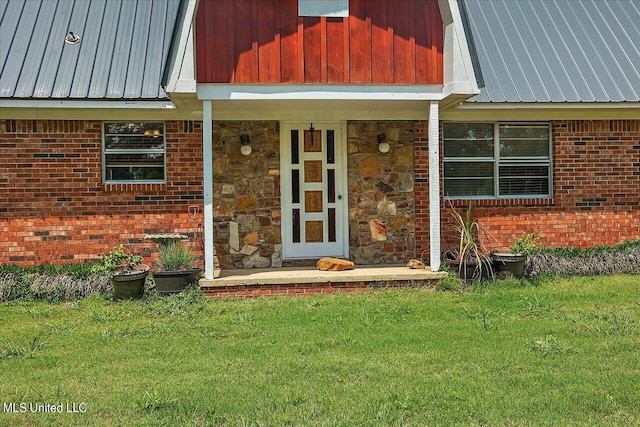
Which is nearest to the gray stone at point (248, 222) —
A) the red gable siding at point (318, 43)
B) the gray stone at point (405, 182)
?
the gray stone at point (405, 182)

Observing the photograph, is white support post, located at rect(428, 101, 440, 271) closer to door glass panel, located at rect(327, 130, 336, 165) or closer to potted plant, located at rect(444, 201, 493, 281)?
potted plant, located at rect(444, 201, 493, 281)

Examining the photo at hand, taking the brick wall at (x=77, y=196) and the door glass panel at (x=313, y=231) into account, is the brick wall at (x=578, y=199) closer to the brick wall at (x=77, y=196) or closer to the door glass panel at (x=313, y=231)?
the door glass panel at (x=313, y=231)

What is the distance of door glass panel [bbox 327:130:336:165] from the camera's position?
10039mm

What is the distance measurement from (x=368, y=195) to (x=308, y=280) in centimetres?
234

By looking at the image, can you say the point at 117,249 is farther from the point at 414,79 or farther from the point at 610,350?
the point at 610,350

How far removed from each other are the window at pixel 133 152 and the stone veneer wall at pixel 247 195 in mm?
859

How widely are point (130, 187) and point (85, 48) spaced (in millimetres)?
2295

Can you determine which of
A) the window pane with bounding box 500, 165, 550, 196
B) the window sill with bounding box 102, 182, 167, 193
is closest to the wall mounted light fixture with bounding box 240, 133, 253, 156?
the window sill with bounding box 102, 182, 167, 193

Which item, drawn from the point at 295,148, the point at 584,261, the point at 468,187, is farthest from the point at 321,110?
the point at 584,261

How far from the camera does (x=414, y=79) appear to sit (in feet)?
27.1

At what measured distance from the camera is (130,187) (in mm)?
9195

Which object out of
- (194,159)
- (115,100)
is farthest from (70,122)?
(194,159)

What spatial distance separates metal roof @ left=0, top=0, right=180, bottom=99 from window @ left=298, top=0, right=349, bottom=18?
2.14 m

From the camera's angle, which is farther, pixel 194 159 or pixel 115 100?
pixel 194 159
